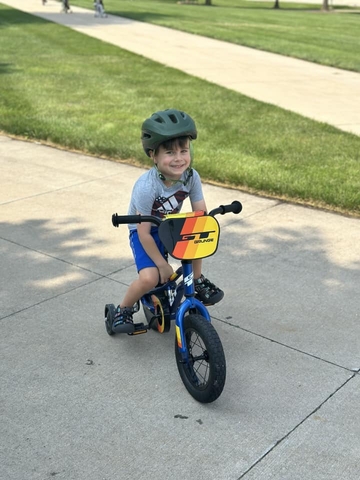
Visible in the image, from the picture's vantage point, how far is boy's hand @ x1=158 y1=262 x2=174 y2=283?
3738 mm

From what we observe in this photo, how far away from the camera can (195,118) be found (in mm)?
9727

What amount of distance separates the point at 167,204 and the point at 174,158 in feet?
1.08

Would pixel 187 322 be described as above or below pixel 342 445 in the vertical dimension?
above

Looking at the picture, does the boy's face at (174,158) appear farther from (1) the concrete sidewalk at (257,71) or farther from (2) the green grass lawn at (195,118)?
(1) the concrete sidewalk at (257,71)

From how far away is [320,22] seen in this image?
30516mm

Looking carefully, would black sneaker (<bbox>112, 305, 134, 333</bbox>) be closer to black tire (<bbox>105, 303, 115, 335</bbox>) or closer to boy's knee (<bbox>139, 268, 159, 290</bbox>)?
black tire (<bbox>105, 303, 115, 335</bbox>)

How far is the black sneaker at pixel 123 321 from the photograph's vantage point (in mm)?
Answer: 3922

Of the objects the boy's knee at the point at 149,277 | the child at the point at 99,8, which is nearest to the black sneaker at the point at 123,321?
the boy's knee at the point at 149,277

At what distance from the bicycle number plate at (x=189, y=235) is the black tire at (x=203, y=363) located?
0.33 m

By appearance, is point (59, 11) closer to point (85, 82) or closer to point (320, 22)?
point (320, 22)

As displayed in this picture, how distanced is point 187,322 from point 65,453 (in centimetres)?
85

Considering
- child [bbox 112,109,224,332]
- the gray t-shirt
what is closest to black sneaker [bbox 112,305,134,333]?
child [bbox 112,109,224,332]

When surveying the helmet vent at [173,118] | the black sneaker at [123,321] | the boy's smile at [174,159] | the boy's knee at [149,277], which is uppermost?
the helmet vent at [173,118]

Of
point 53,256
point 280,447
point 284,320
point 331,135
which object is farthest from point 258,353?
point 331,135
